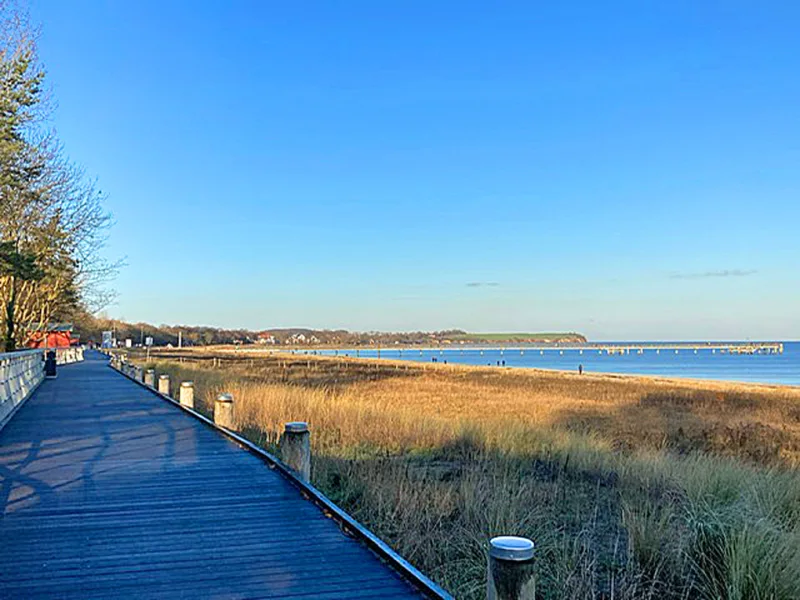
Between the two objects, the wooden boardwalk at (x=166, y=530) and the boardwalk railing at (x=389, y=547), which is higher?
the boardwalk railing at (x=389, y=547)

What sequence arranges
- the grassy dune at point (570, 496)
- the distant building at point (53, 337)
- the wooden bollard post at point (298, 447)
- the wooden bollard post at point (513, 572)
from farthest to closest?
the distant building at point (53, 337)
the wooden bollard post at point (298, 447)
the grassy dune at point (570, 496)
the wooden bollard post at point (513, 572)

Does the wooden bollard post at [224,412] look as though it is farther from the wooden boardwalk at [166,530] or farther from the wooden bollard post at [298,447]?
the wooden bollard post at [298,447]

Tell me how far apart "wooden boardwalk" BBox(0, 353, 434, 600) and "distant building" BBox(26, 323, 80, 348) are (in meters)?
34.0

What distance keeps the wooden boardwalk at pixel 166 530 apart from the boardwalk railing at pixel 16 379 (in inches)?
129

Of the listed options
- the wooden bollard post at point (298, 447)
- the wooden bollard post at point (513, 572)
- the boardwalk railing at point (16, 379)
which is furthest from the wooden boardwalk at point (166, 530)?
the boardwalk railing at point (16, 379)

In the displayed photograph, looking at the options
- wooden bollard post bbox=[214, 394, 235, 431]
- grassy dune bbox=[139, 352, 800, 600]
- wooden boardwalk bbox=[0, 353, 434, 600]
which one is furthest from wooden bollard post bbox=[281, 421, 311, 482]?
wooden bollard post bbox=[214, 394, 235, 431]

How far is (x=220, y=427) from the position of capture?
39.2ft

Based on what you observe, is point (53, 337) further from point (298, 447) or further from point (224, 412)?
point (298, 447)

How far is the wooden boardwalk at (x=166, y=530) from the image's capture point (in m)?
4.63

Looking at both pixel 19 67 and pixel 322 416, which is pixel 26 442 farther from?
pixel 19 67

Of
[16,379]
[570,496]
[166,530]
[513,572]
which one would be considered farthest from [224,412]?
[513,572]

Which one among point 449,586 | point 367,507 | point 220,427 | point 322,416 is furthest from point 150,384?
point 449,586

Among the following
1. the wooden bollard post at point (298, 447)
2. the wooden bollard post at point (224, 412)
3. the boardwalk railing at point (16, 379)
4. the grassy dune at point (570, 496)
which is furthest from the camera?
the boardwalk railing at point (16, 379)

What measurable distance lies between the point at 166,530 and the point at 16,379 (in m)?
13.0
